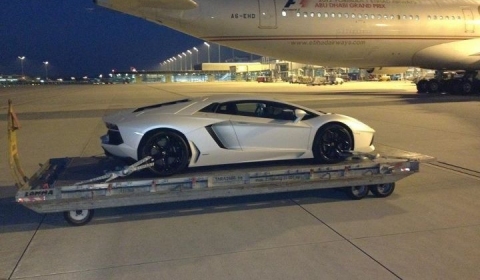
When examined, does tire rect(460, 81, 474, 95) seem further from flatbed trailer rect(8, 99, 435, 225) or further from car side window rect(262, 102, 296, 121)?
car side window rect(262, 102, 296, 121)

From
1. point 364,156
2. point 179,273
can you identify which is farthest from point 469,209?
point 179,273

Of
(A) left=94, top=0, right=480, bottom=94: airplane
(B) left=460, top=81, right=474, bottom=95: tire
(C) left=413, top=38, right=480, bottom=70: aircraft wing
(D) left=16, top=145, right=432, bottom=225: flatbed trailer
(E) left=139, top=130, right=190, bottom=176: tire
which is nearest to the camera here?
(D) left=16, top=145, right=432, bottom=225: flatbed trailer

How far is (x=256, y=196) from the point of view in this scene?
729 cm

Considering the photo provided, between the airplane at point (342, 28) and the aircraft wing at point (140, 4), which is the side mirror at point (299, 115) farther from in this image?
the airplane at point (342, 28)

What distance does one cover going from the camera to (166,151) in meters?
6.91

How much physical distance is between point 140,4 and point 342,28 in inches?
398

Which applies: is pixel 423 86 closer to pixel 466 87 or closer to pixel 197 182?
pixel 466 87

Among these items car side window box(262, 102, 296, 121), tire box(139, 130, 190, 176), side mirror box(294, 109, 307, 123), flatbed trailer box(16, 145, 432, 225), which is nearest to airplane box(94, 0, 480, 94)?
car side window box(262, 102, 296, 121)

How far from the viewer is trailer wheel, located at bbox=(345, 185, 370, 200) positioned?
7.02m

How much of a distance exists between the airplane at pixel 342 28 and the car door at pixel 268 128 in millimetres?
12456

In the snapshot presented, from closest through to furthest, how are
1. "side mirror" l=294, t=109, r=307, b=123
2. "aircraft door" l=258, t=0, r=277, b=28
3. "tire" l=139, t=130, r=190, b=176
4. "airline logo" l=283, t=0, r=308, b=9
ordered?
"tire" l=139, t=130, r=190, b=176
"side mirror" l=294, t=109, r=307, b=123
"aircraft door" l=258, t=0, r=277, b=28
"airline logo" l=283, t=0, r=308, b=9

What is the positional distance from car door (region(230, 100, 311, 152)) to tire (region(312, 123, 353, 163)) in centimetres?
21

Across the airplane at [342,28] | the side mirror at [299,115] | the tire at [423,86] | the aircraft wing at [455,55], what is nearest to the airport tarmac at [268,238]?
the side mirror at [299,115]

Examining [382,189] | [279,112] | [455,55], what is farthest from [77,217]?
[455,55]
